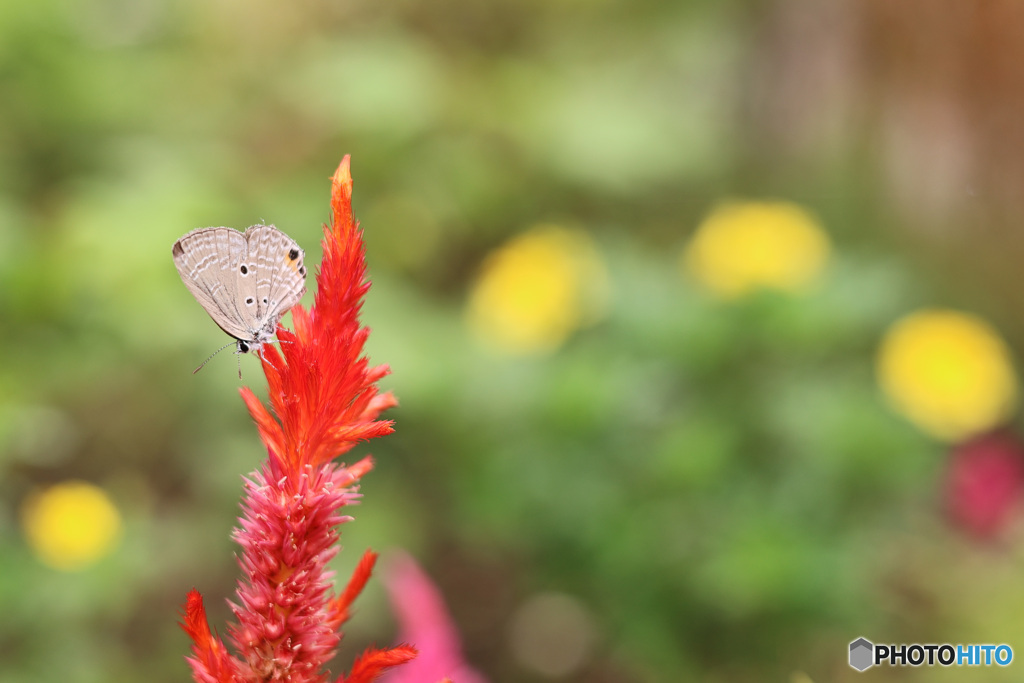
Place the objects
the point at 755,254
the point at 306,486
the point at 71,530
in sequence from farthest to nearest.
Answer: the point at 755,254, the point at 71,530, the point at 306,486

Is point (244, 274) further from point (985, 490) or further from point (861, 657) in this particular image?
point (985, 490)

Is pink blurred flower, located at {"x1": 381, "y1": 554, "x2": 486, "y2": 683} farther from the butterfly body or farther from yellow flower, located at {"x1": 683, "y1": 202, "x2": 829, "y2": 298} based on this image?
yellow flower, located at {"x1": 683, "y1": 202, "x2": 829, "y2": 298}

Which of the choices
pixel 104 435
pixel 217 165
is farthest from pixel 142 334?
pixel 217 165

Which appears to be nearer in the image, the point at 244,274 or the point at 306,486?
the point at 306,486

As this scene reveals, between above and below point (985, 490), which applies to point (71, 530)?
below
